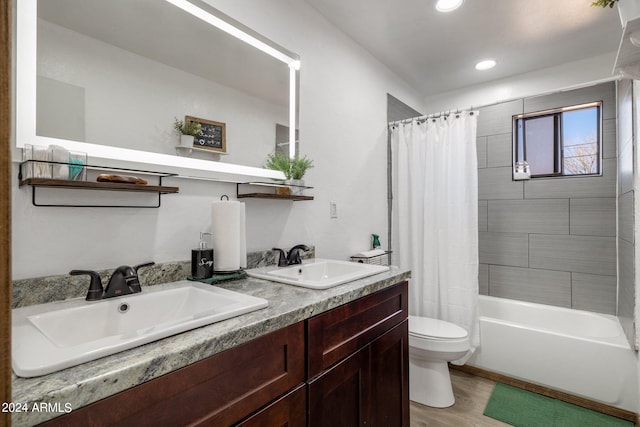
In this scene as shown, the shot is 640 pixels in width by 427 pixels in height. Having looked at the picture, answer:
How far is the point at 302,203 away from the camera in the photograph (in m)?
1.94

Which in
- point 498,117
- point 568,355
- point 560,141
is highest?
point 498,117

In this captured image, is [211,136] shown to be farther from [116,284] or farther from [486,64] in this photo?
[486,64]

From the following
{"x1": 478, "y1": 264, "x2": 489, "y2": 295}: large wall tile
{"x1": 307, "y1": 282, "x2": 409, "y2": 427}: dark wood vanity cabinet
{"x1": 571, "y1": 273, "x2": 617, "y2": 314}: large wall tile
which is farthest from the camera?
{"x1": 478, "y1": 264, "x2": 489, "y2": 295}: large wall tile

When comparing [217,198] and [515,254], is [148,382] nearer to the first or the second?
[217,198]

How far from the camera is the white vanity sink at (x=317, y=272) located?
126 centimetres

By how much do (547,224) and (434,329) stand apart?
156cm

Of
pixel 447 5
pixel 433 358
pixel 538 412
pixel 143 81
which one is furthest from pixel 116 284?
pixel 538 412

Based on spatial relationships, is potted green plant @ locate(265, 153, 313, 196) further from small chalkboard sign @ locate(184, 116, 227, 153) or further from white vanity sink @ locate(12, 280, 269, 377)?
white vanity sink @ locate(12, 280, 269, 377)

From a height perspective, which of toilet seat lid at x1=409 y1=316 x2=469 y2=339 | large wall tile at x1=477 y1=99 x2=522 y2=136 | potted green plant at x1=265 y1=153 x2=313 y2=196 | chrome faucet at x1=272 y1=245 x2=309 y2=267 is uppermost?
large wall tile at x1=477 y1=99 x2=522 y2=136

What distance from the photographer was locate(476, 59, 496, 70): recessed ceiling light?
276 centimetres

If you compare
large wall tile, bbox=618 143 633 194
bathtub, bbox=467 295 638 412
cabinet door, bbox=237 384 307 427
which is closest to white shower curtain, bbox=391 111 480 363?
bathtub, bbox=467 295 638 412

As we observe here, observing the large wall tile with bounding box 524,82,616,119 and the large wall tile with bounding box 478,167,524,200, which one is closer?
the large wall tile with bounding box 524,82,616,119

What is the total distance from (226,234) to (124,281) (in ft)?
1.31

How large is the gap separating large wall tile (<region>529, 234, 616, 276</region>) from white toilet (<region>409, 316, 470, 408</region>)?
1293 millimetres
